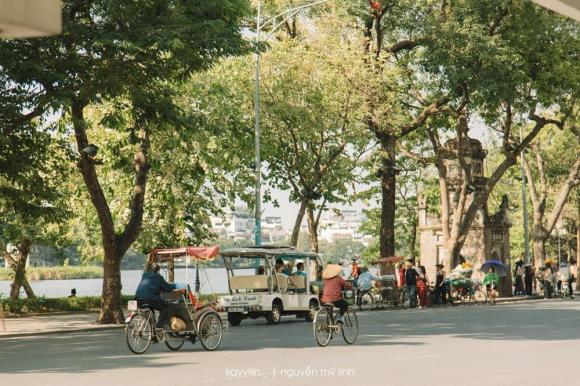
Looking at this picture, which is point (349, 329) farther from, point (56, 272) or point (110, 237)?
point (56, 272)

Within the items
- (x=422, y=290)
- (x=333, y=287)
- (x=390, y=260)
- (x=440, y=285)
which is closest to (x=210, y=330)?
(x=333, y=287)

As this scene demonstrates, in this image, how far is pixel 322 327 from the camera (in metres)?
19.2

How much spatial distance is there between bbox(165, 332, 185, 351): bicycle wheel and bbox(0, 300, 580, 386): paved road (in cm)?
19

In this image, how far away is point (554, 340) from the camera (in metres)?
20.6

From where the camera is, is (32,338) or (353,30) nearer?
(32,338)

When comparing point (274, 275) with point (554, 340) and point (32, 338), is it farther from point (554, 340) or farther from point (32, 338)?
point (554, 340)

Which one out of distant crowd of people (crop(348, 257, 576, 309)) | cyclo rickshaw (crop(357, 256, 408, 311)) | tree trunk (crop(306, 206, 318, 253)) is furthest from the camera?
tree trunk (crop(306, 206, 318, 253))

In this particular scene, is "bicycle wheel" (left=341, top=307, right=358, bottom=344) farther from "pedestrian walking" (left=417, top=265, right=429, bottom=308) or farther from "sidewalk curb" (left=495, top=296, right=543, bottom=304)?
"sidewalk curb" (left=495, top=296, right=543, bottom=304)

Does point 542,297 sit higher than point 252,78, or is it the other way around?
point 252,78

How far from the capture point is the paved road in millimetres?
13492

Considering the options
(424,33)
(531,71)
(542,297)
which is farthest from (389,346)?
(542,297)

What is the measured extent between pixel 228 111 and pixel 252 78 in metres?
2.58

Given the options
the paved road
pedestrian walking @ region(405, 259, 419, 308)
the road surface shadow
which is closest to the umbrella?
pedestrian walking @ region(405, 259, 419, 308)

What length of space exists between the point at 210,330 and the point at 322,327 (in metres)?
2.21
